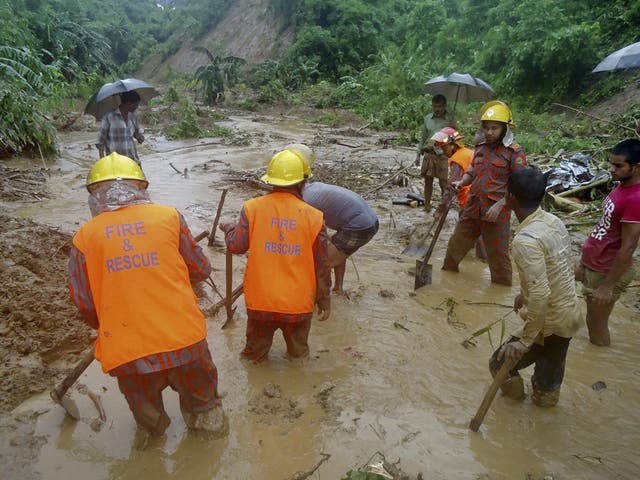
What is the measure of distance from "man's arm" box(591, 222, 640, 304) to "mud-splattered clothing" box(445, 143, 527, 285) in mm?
1203

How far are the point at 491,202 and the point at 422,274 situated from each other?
0.98 meters

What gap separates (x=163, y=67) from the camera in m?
42.1

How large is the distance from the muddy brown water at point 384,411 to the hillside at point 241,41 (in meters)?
31.7

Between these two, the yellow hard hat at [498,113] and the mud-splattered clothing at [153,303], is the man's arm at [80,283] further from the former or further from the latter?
the yellow hard hat at [498,113]

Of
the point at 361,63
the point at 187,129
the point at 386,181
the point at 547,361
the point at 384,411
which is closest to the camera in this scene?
the point at 547,361

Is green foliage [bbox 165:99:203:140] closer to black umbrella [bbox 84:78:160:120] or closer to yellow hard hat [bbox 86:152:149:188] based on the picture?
black umbrella [bbox 84:78:160:120]

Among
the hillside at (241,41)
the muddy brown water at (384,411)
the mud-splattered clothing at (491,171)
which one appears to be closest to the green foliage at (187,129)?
the muddy brown water at (384,411)

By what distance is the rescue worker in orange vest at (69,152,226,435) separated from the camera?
2211 millimetres

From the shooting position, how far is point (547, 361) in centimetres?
286

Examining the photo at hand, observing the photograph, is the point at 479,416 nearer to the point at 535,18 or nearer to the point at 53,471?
the point at 53,471

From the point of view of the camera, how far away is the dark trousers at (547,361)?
280 cm

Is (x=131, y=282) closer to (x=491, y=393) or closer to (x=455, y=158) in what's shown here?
(x=491, y=393)

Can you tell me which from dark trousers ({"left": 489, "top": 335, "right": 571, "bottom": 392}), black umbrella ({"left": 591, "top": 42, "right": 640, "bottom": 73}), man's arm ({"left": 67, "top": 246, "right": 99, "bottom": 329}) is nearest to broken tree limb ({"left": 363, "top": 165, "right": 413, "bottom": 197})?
black umbrella ({"left": 591, "top": 42, "right": 640, "bottom": 73})

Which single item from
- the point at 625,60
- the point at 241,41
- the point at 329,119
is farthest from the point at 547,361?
the point at 241,41
